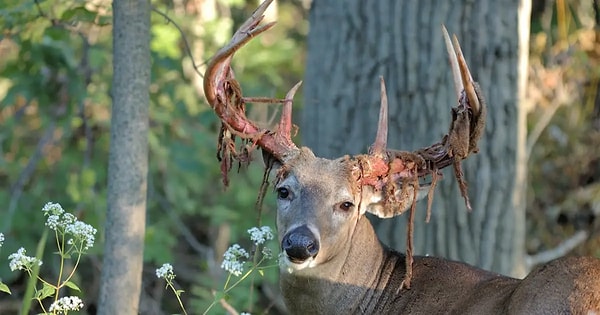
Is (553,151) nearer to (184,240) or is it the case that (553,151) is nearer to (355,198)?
(184,240)

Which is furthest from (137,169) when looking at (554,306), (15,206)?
(15,206)

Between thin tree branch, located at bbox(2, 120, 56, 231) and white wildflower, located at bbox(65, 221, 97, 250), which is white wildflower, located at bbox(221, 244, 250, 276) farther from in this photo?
thin tree branch, located at bbox(2, 120, 56, 231)

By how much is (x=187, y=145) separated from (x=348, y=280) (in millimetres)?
3869

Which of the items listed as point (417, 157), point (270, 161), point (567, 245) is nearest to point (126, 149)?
point (270, 161)

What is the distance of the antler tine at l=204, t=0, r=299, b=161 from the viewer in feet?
14.9

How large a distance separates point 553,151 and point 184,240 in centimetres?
389

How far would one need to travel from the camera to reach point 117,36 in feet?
16.5

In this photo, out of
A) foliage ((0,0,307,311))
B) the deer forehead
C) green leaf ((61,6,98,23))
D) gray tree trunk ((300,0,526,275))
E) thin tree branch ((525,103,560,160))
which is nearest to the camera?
the deer forehead

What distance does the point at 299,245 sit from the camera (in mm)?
4562

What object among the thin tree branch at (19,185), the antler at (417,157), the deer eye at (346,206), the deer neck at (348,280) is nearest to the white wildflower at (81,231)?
the deer neck at (348,280)

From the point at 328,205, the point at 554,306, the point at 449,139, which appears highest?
the point at 449,139

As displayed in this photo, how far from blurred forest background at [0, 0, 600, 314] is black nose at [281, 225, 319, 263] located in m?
2.25

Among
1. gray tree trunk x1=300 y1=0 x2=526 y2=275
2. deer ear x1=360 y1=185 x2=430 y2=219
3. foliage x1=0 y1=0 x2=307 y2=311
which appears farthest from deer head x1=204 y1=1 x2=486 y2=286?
foliage x1=0 y1=0 x2=307 y2=311

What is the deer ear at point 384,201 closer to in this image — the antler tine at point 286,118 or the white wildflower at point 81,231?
the antler tine at point 286,118
